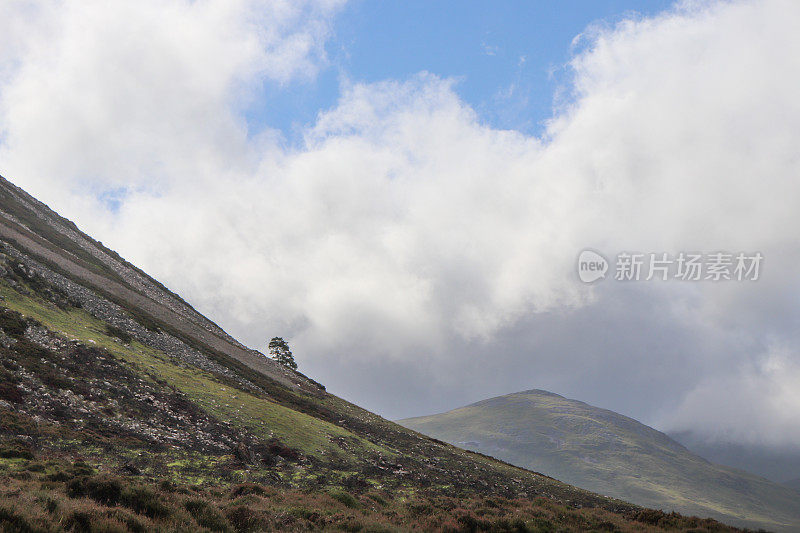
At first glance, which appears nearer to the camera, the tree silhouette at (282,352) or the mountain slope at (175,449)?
the mountain slope at (175,449)

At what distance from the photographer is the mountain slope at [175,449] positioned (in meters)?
16.6

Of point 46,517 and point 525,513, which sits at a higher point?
point 525,513

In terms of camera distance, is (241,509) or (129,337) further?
(129,337)

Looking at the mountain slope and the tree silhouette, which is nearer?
the mountain slope

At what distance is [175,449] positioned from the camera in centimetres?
2936

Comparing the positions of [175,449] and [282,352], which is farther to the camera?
[282,352]

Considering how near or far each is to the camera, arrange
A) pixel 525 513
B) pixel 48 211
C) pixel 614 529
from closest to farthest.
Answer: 1. pixel 614 529
2. pixel 525 513
3. pixel 48 211

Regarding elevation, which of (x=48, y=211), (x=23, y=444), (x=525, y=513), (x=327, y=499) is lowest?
(x=23, y=444)

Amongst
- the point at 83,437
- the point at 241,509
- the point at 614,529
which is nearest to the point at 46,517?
the point at 241,509

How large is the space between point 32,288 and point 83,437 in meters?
31.3

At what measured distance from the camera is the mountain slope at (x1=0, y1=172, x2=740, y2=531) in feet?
54.6

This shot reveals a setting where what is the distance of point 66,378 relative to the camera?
31.6 m

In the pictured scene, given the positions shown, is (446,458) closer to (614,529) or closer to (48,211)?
(614,529)

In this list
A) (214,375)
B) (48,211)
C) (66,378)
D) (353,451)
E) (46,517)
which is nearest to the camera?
(46,517)
